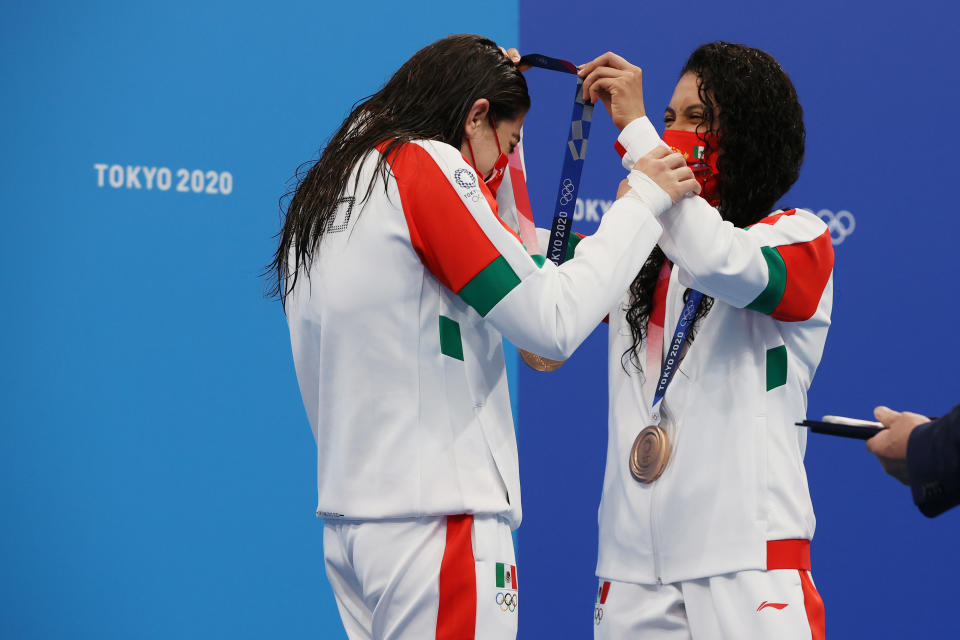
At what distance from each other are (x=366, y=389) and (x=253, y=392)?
5.18ft

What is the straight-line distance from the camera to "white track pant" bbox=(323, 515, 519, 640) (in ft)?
5.36

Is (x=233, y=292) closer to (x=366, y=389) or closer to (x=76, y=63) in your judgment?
(x=76, y=63)

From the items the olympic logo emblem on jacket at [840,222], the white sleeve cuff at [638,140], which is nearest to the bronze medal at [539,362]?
the white sleeve cuff at [638,140]

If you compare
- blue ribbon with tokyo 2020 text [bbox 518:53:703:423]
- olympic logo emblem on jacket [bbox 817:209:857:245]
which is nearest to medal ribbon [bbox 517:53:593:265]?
blue ribbon with tokyo 2020 text [bbox 518:53:703:423]

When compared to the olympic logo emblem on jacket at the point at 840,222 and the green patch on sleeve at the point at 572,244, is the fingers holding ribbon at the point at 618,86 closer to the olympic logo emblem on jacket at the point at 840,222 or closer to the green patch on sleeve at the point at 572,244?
the green patch on sleeve at the point at 572,244

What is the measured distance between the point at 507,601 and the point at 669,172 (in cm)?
79

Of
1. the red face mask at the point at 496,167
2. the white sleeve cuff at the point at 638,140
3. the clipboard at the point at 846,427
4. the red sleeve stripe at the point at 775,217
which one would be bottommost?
the clipboard at the point at 846,427

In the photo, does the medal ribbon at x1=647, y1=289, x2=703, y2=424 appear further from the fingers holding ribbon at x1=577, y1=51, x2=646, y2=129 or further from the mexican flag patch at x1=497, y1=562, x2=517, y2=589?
the mexican flag patch at x1=497, y1=562, x2=517, y2=589

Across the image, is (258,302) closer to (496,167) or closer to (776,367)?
(496,167)

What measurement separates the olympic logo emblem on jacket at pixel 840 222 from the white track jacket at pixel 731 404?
1660mm

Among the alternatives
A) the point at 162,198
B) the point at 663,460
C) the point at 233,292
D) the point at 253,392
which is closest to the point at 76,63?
the point at 162,198

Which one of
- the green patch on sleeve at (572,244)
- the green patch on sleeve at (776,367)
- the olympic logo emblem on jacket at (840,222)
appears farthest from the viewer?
the olympic logo emblem on jacket at (840,222)

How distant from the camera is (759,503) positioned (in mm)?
1972

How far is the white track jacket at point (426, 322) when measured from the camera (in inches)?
64.9
